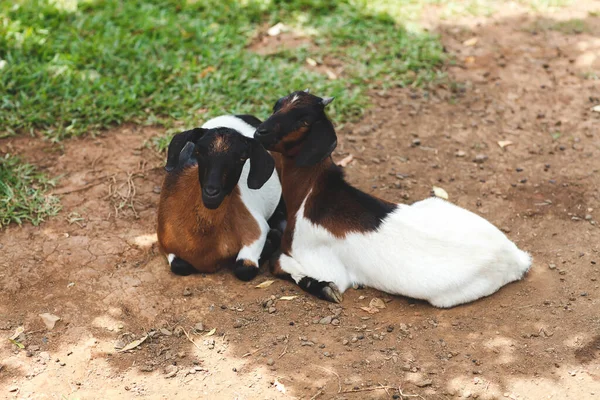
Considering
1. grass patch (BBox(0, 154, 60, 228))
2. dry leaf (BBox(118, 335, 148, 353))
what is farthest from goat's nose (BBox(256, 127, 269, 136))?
grass patch (BBox(0, 154, 60, 228))

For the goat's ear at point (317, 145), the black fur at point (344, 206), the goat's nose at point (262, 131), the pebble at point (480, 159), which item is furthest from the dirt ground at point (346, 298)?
the goat's nose at point (262, 131)

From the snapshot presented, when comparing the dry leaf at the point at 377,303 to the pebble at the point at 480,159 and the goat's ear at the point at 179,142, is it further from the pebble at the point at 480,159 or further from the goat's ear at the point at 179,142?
the pebble at the point at 480,159

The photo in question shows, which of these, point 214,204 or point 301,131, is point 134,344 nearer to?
point 214,204

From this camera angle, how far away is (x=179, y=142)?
5.39 m

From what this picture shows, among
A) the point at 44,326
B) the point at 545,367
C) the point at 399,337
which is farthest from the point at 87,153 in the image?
the point at 545,367

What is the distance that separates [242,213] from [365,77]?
128 inches

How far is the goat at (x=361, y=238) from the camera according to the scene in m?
5.29

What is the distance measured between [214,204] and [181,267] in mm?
773

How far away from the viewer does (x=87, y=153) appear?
23.4 feet

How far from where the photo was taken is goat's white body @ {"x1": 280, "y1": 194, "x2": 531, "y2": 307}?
5270mm

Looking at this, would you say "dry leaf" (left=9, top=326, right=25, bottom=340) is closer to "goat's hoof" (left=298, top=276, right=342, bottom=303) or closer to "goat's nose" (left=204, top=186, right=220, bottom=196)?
"goat's nose" (left=204, top=186, right=220, bottom=196)

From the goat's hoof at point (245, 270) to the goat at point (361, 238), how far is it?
0.20m

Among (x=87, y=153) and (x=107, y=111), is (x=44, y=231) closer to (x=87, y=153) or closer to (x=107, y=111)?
(x=87, y=153)

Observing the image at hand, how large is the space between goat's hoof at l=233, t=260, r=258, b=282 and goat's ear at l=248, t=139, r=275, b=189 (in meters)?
0.72
